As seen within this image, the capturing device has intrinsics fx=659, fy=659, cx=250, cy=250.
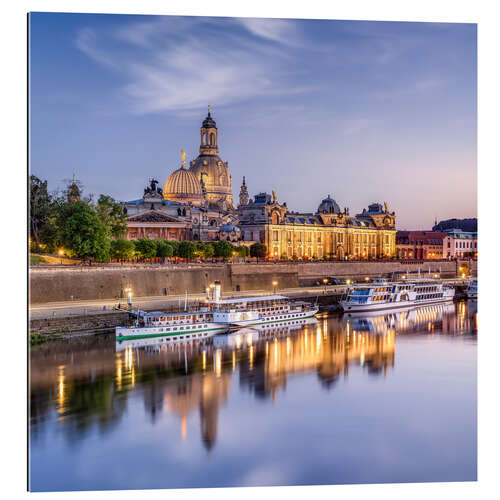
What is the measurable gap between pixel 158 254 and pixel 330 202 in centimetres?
3357

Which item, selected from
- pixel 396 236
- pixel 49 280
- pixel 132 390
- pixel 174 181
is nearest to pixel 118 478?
pixel 132 390

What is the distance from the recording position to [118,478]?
1115cm

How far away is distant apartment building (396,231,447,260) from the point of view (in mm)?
73250

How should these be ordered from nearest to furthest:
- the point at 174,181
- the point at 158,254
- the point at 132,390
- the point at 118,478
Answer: the point at 118,478 < the point at 132,390 < the point at 158,254 < the point at 174,181

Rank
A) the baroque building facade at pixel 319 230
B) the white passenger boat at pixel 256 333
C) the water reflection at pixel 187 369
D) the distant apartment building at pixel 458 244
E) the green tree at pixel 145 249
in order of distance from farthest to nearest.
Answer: the distant apartment building at pixel 458 244 < the baroque building facade at pixel 319 230 < the green tree at pixel 145 249 < the white passenger boat at pixel 256 333 < the water reflection at pixel 187 369

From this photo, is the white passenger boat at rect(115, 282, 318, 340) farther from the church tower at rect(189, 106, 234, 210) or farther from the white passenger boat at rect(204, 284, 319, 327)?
the church tower at rect(189, 106, 234, 210)

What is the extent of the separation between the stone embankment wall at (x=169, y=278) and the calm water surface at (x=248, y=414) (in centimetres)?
535

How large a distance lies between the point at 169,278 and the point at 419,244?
49567mm

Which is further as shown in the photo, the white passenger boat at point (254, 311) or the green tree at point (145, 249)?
the green tree at point (145, 249)

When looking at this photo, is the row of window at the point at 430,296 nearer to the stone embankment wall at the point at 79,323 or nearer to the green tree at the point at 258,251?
the green tree at the point at 258,251

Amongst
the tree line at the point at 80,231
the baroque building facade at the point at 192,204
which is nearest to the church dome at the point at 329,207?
the baroque building facade at the point at 192,204

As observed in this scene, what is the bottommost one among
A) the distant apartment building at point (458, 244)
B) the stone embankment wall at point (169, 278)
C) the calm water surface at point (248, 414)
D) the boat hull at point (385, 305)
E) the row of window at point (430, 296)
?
the calm water surface at point (248, 414)

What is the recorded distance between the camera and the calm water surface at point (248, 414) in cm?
1159
